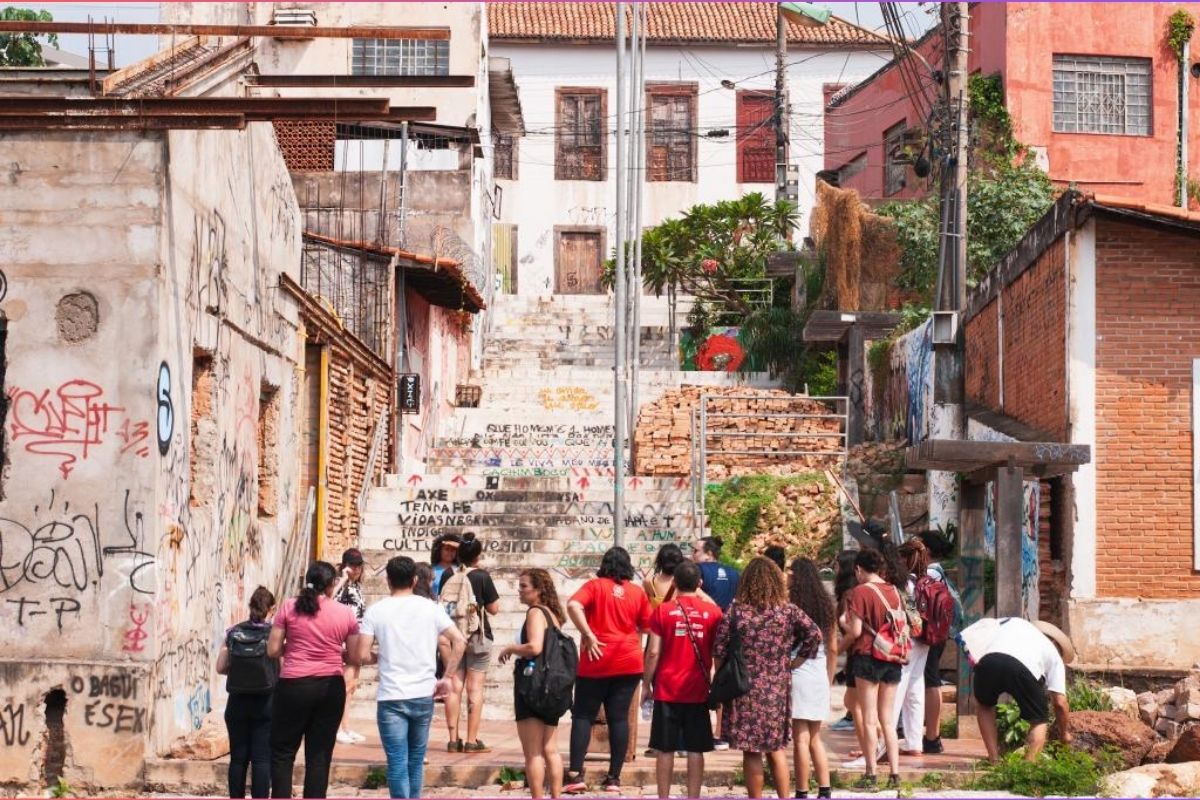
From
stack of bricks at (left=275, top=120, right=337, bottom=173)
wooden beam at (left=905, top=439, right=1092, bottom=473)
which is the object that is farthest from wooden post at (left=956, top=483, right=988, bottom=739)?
stack of bricks at (left=275, top=120, right=337, bottom=173)

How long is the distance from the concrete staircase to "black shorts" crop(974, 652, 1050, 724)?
5845 mm

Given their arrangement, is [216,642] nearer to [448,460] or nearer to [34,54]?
[448,460]

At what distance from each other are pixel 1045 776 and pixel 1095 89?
75.2 ft

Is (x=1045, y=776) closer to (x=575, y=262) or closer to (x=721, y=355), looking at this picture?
(x=721, y=355)

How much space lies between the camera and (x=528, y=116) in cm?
5022

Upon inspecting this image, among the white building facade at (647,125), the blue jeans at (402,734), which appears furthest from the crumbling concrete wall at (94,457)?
the white building facade at (647,125)

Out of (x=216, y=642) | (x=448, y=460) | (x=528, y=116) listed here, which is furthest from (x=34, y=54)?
(x=528, y=116)

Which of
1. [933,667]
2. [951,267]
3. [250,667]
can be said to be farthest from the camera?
[951,267]

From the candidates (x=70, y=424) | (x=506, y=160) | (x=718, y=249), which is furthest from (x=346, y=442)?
(x=506, y=160)

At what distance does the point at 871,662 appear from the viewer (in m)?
12.1

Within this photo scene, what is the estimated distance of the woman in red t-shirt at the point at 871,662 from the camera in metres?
11.9

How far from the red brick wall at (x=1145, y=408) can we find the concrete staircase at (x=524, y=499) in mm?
5896

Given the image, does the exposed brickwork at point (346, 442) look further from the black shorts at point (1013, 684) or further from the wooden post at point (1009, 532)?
the black shorts at point (1013, 684)

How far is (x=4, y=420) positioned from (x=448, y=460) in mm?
13346
